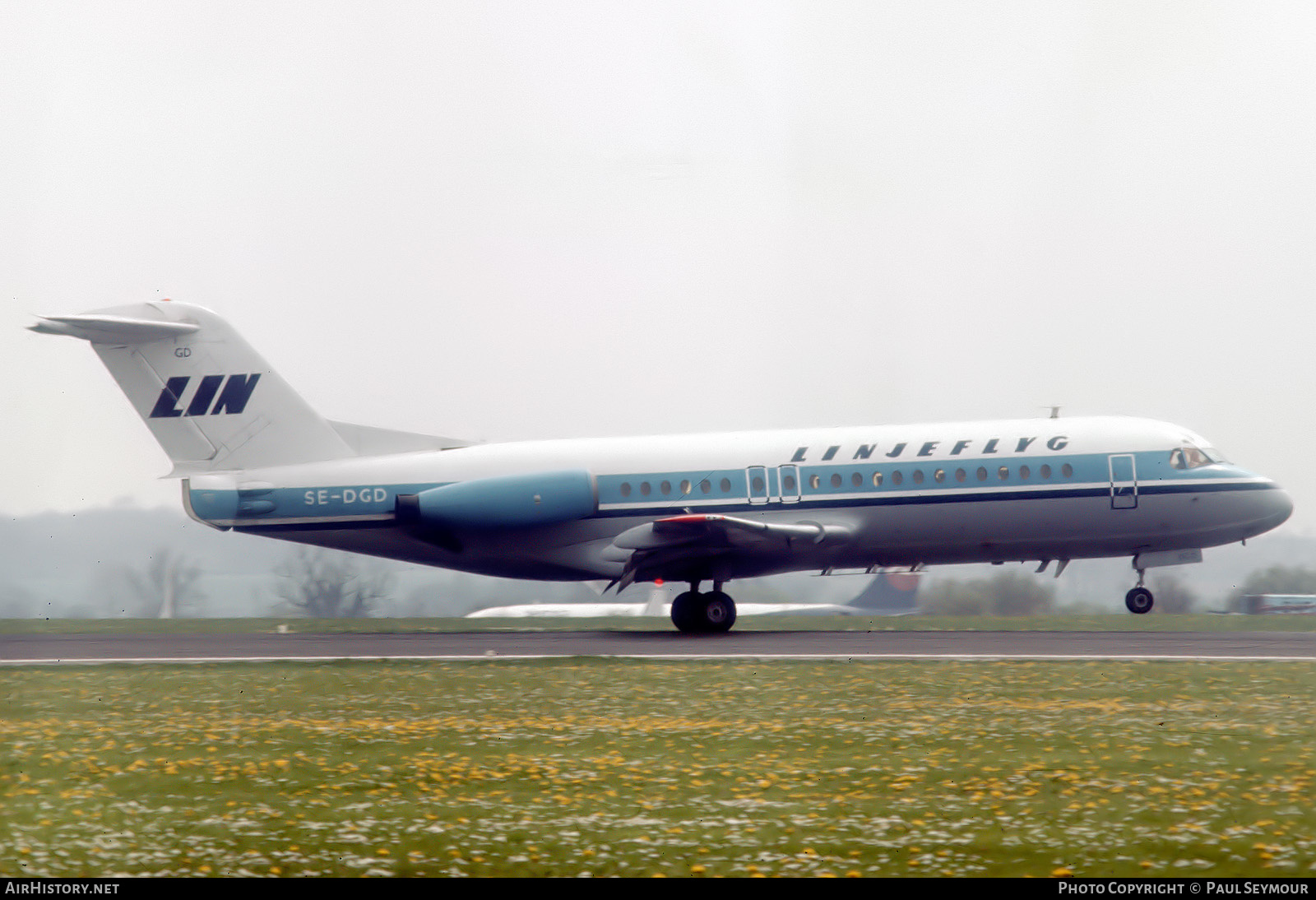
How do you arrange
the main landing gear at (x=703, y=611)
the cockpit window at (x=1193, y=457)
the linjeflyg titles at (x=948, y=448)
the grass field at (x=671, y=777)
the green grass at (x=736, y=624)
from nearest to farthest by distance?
the grass field at (x=671, y=777)
the main landing gear at (x=703, y=611)
the linjeflyg titles at (x=948, y=448)
the cockpit window at (x=1193, y=457)
the green grass at (x=736, y=624)

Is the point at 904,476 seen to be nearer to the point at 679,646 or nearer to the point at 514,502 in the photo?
the point at 679,646

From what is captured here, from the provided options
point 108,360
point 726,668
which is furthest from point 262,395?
point 726,668

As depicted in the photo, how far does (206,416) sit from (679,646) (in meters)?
12.2

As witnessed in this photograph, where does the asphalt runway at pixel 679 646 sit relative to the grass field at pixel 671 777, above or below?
above

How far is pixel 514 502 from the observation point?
23953mm

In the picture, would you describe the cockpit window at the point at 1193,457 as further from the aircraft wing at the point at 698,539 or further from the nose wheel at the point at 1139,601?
the aircraft wing at the point at 698,539

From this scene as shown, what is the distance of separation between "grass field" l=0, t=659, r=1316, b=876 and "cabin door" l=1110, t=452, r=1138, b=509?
913 cm

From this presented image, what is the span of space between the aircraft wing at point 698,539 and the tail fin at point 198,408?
23.0ft

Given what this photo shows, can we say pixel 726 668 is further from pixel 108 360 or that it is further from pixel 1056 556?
pixel 108 360

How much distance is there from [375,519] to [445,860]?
19.1 metres

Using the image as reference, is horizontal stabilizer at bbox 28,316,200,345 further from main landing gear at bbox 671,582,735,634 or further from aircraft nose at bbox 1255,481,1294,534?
aircraft nose at bbox 1255,481,1294,534

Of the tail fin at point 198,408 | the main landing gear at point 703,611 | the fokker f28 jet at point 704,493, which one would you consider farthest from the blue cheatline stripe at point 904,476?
the tail fin at point 198,408

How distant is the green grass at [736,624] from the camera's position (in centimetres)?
2470

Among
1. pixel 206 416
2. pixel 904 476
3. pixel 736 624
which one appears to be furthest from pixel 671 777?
pixel 736 624
